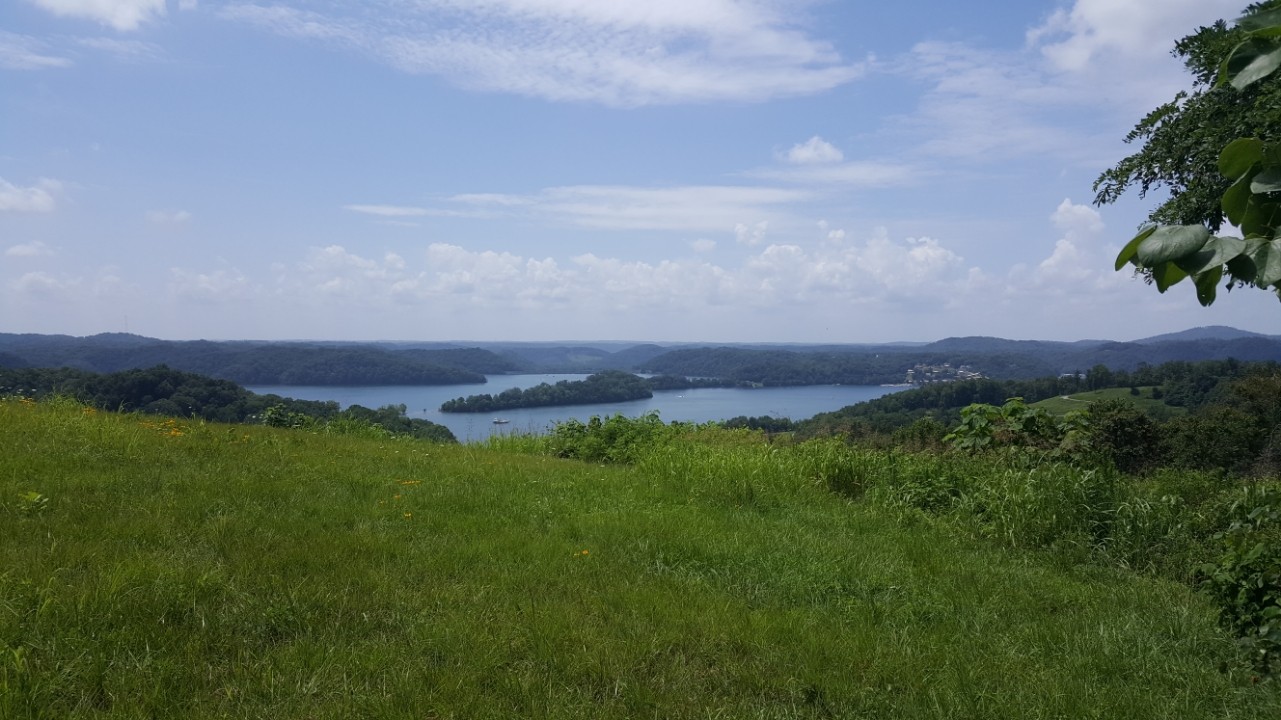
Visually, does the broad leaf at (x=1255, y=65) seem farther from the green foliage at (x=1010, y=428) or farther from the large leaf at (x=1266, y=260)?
the green foliage at (x=1010, y=428)

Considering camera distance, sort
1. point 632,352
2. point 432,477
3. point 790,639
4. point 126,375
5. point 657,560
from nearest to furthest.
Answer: point 790,639
point 657,560
point 432,477
point 126,375
point 632,352

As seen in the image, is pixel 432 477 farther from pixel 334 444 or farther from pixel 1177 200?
pixel 1177 200

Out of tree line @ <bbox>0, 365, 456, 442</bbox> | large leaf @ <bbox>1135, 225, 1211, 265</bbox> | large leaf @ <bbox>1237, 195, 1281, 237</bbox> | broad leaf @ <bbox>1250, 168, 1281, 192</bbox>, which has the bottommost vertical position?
tree line @ <bbox>0, 365, 456, 442</bbox>

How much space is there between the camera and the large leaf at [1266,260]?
3.13 feet

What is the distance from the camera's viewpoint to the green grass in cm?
1208

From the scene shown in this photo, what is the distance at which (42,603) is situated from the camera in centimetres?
362

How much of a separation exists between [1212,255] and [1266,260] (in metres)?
0.07

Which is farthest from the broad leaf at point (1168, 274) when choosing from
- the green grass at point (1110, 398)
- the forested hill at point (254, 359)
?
the forested hill at point (254, 359)

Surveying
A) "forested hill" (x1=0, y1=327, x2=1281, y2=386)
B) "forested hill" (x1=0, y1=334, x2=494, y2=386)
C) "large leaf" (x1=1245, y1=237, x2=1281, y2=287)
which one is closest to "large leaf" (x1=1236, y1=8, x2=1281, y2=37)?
"large leaf" (x1=1245, y1=237, x2=1281, y2=287)

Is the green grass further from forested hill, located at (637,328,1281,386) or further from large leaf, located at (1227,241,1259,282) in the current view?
large leaf, located at (1227,241,1259,282)

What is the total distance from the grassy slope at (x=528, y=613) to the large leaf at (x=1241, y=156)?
283 cm

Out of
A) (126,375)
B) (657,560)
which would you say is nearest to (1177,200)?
(657,560)

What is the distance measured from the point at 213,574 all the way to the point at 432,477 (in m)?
3.82

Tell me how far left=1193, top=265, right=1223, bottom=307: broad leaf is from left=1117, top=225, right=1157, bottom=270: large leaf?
0.08m
